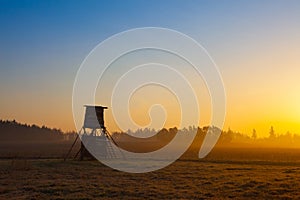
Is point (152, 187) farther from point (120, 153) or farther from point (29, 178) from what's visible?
point (120, 153)

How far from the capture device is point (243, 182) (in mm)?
24469

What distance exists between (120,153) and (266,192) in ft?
122

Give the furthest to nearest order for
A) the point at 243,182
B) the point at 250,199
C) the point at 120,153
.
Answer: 1. the point at 120,153
2. the point at 243,182
3. the point at 250,199

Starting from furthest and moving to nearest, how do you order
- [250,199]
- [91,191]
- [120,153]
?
1. [120,153]
2. [91,191]
3. [250,199]

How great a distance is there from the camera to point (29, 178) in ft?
84.9

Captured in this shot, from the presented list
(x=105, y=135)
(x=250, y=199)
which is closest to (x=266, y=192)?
(x=250, y=199)

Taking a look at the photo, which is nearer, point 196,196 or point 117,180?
point 196,196

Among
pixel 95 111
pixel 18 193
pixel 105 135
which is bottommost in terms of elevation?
pixel 18 193

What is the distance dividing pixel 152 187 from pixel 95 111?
28417 millimetres

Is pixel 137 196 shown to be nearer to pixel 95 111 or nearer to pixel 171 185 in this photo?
pixel 171 185

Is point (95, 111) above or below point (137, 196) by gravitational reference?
above

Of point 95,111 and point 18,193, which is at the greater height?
point 95,111

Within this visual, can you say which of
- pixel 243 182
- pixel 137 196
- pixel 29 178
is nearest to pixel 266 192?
pixel 243 182

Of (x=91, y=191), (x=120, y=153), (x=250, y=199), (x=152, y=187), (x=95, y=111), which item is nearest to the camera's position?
(x=250, y=199)
